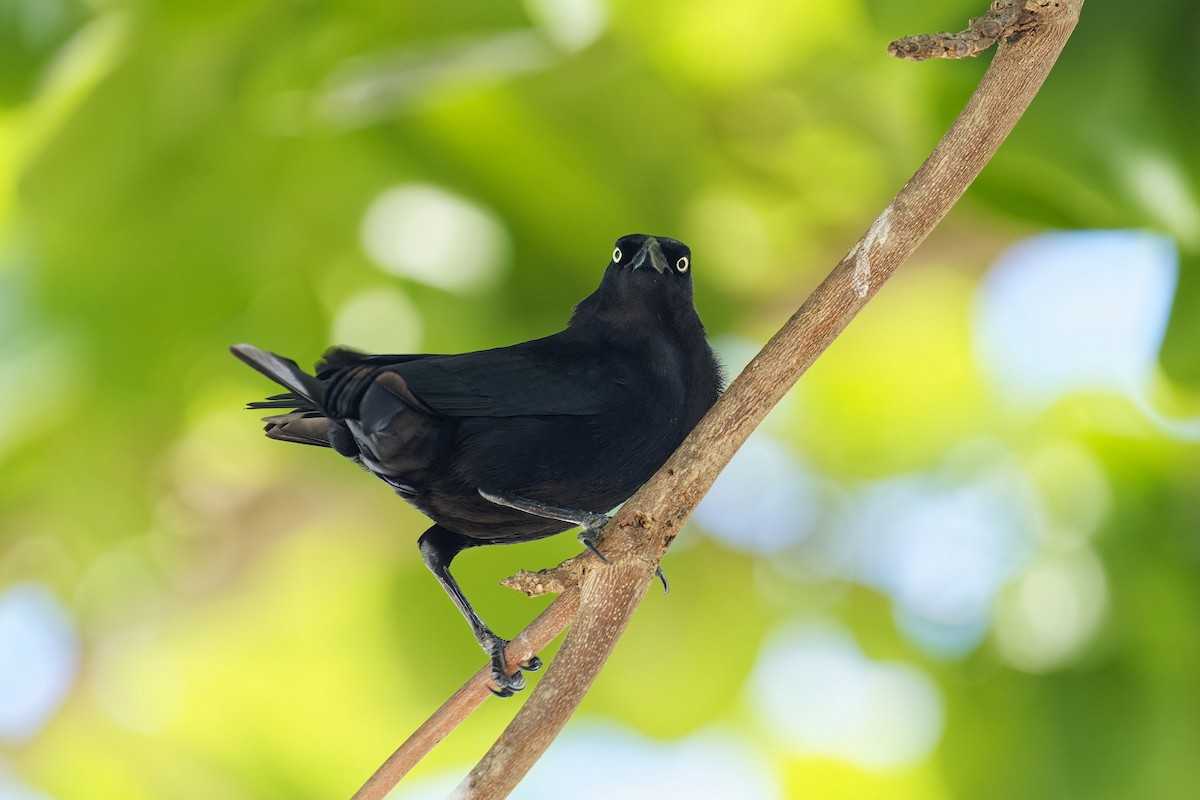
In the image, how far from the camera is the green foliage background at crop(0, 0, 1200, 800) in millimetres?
3488

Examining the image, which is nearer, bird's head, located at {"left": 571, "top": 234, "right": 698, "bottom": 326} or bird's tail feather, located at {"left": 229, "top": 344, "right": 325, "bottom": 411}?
bird's tail feather, located at {"left": 229, "top": 344, "right": 325, "bottom": 411}

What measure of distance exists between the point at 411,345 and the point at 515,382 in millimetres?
2125

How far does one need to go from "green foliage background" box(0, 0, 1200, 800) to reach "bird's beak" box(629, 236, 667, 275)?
65.1 inches

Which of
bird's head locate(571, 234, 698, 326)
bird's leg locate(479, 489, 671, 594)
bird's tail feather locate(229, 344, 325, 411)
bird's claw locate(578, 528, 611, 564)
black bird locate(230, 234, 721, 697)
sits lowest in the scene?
bird's claw locate(578, 528, 611, 564)

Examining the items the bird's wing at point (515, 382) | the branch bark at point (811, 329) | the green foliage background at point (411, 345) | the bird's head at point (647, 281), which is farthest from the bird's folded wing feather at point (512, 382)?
the green foliage background at point (411, 345)

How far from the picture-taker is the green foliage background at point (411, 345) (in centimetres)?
349

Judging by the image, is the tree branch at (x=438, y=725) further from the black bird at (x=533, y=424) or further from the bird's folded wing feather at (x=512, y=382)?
the bird's folded wing feather at (x=512, y=382)

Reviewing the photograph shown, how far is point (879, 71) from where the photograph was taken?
3453mm

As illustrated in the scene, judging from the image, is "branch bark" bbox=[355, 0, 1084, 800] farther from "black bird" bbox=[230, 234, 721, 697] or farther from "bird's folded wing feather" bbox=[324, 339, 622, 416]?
"bird's folded wing feather" bbox=[324, 339, 622, 416]

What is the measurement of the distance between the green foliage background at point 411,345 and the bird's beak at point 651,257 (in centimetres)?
165

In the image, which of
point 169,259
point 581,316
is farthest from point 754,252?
point 581,316

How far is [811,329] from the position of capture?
4.25 feet

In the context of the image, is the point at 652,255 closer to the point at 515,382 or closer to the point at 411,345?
the point at 515,382

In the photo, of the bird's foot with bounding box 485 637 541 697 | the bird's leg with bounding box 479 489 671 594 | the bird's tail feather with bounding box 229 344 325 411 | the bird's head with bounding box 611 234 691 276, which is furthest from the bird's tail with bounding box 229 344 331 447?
the bird's head with bounding box 611 234 691 276
